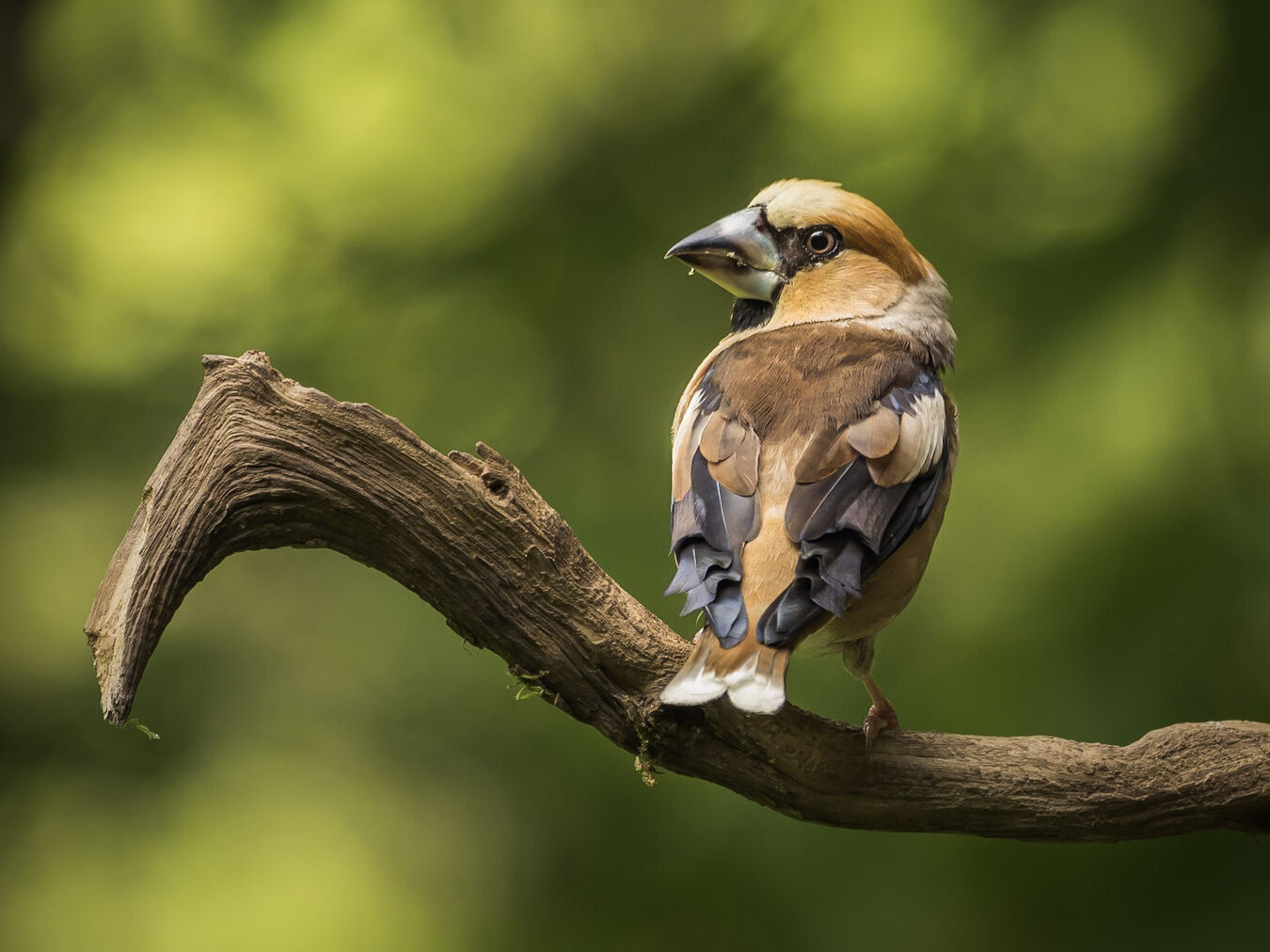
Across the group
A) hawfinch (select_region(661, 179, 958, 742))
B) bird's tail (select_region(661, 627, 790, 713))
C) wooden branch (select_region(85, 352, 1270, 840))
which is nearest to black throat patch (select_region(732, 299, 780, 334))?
hawfinch (select_region(661, 179, 958, 742))

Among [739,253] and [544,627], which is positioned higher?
[739,253]

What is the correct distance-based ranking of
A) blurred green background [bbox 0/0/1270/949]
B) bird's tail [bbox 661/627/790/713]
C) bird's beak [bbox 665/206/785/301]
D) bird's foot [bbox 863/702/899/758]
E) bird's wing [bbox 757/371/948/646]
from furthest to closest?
blurred green background [bbox 0/0/1270/949]
bird's beak [bbox 665/206/785/301]
bird's foot [bbox 863/702/899/758]
bird's wing [bbox 757/371/948/646]
bird's tail [bbox 661/627/790/713]

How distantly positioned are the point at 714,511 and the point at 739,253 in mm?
894

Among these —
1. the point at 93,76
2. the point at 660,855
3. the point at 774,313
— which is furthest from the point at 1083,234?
the point at 93,76

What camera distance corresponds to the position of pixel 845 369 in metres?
2.57

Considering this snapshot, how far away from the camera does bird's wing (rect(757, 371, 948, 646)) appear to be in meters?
2.08

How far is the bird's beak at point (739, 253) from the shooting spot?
289 centimetres

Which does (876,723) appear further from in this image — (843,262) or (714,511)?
(843,262)

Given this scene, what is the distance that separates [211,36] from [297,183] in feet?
2.38

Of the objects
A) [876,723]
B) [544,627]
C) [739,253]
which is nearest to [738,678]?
[544,627]

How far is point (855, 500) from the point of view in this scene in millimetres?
2266

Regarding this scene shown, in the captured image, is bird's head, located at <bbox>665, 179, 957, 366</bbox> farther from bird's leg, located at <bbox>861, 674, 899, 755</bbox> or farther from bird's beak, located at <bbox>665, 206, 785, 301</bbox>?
bird's leg, located at <bbox>861, 674, 899, 755</bbox>

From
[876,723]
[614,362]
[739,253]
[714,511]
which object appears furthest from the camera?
[614,362]

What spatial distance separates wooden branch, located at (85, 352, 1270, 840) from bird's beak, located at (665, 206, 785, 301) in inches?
34.9
